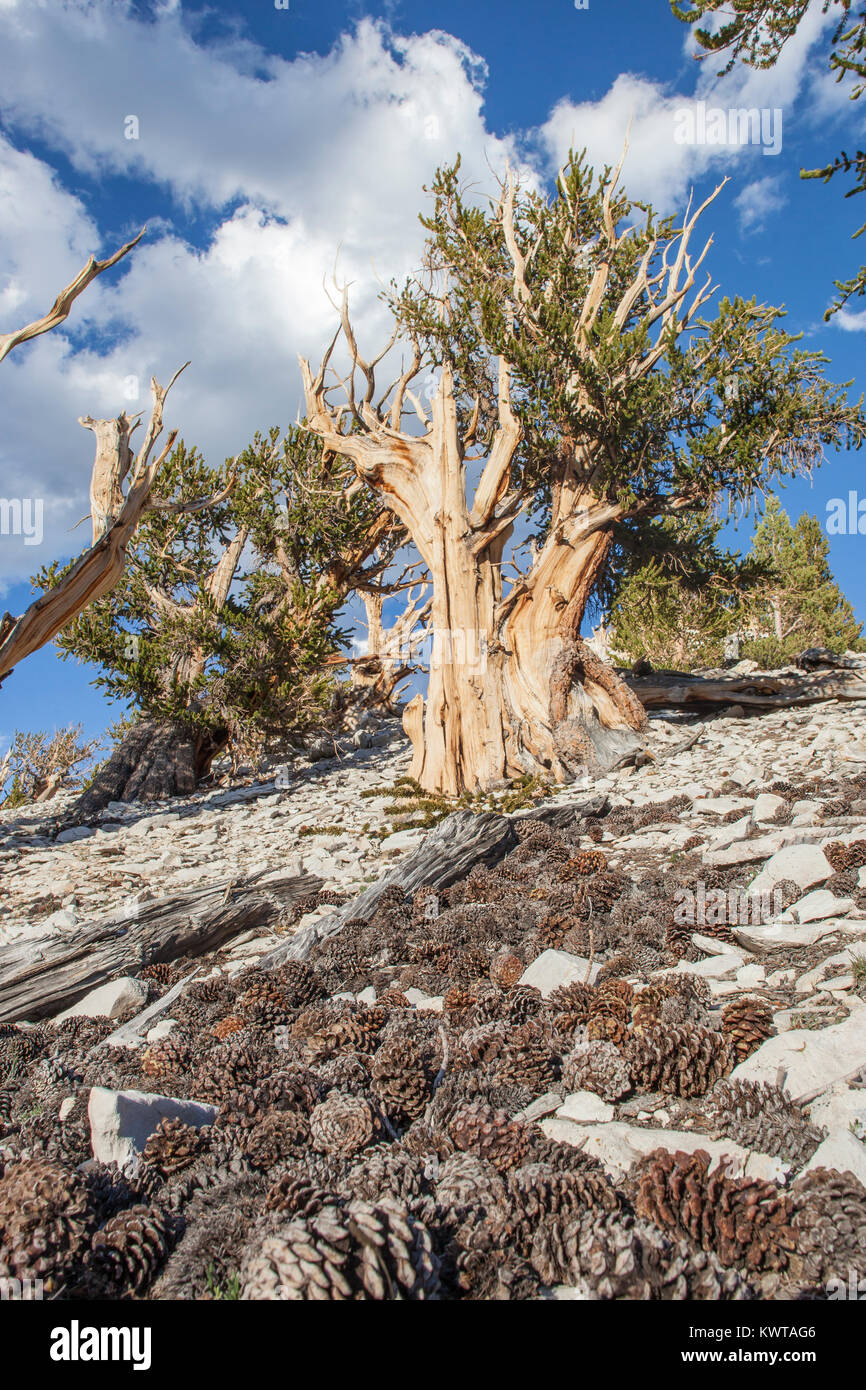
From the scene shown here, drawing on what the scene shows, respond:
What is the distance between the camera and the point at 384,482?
1251 cm

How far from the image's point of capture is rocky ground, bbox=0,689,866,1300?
181cm

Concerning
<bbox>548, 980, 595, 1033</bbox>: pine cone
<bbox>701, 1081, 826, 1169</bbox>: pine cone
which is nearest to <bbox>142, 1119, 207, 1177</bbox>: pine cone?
<bbox>548, 980, 595, 1033</bbox>: pine cone

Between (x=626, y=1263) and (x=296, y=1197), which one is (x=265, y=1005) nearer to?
(x=296, y=1197)

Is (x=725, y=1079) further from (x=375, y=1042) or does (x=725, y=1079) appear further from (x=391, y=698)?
(x=391, y=698)

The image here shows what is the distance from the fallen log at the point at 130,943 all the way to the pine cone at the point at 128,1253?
304 cm

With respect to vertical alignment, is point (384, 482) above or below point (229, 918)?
above

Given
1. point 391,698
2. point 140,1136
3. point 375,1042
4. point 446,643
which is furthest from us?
point 391,698

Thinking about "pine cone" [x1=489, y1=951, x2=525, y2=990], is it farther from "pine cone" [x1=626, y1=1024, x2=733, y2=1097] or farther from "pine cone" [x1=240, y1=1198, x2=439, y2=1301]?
"pine cone" [x1=240, y1=1198, x2=439, y2=1301]

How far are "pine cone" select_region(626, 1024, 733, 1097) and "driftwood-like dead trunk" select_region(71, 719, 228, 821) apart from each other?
13.0 metres

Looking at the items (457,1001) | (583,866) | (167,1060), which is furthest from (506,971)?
(583,866)

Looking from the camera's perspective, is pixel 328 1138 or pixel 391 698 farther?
pixel 391 698

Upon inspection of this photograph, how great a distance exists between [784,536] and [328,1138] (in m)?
35.3
